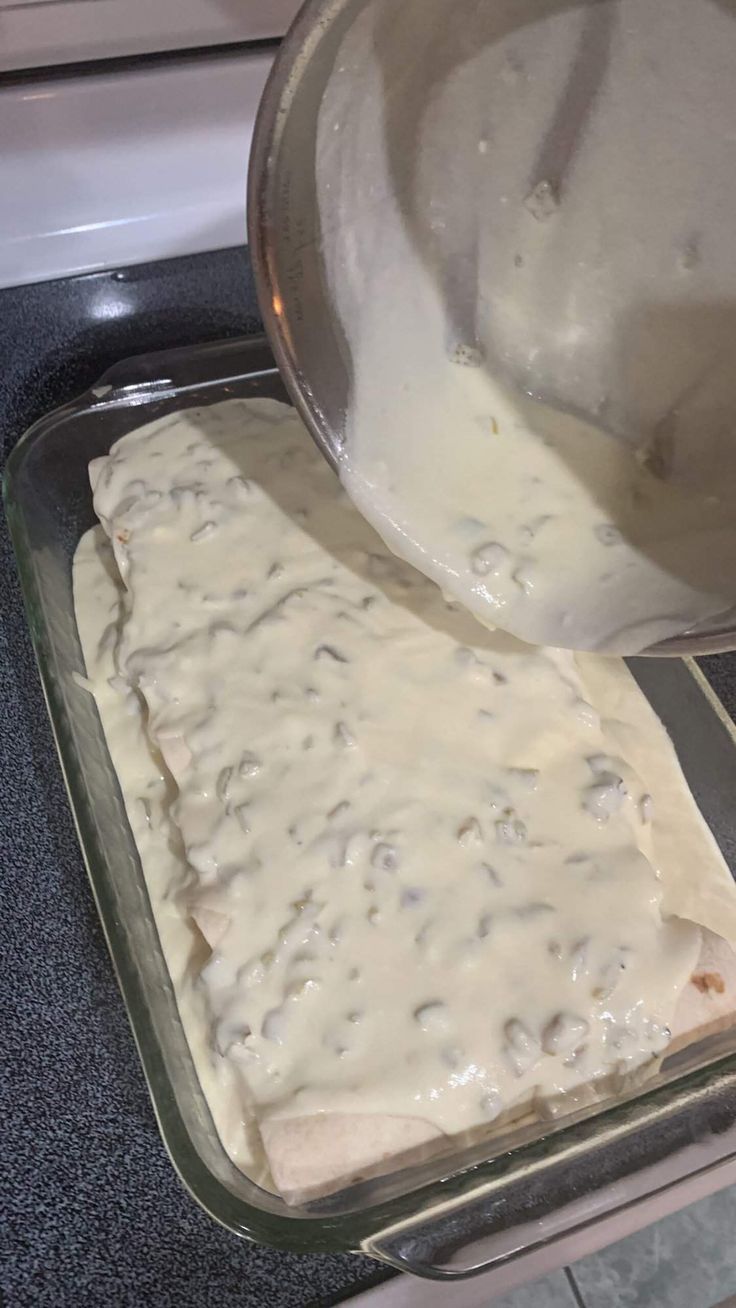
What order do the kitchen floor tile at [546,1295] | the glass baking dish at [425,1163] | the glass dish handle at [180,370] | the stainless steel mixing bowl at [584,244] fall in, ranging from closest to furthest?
the stainless steel mixing bowl at [584,244] < the glass baking dish at [425,1163] < the kitchen floor tile at [546,1295] < the glass dish handle at [180,370]

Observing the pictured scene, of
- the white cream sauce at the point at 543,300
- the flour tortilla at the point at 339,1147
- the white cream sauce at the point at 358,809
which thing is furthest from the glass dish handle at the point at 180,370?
the flour tortilla at the point at 339,1147

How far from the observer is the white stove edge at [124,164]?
1.04m

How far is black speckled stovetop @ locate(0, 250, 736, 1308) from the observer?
0.74 meters

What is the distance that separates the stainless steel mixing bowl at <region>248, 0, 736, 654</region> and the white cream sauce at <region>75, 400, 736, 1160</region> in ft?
0.75

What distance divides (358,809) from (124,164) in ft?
2.32

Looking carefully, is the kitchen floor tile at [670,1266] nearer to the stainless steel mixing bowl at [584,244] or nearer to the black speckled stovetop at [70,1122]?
the black speckled stovetop at [70,1122]

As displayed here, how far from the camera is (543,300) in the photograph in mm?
793

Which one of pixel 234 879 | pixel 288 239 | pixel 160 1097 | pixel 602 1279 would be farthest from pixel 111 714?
pixel 602 1279

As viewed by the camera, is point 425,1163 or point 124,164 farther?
point 124,164

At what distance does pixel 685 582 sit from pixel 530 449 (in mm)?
164

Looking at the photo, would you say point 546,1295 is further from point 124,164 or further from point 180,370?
point 124,164

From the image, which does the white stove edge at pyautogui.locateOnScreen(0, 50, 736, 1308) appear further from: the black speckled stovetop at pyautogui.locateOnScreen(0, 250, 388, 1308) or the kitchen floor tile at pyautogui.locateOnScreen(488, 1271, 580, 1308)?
the kitchen floor tile at pyautogui.locateOnScreen(488, 1271, 580, 1308)

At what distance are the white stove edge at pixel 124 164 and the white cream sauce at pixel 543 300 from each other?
466mm

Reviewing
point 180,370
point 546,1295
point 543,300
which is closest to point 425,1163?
point 546,1295
